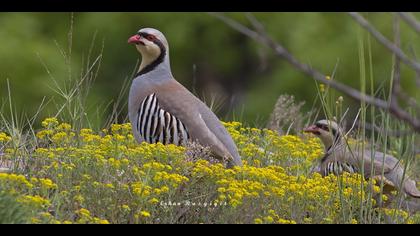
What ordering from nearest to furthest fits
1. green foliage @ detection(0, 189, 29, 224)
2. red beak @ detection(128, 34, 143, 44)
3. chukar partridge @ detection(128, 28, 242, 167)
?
green foliage @ detection(0, 189, 29, 224), chukar partridge @ detection(128, 28, 242, 167), red beak @ detection(128, 34, 143, 44)

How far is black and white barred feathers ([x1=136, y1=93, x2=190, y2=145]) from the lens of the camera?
7141mm

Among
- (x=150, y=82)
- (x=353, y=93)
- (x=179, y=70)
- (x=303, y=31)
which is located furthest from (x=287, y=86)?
(x=353, y=93)

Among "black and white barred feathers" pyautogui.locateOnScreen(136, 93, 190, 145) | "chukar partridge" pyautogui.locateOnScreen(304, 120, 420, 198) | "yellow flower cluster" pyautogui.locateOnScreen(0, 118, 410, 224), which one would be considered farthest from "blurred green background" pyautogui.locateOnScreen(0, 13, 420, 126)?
"yellow flower cluster" pyautogui.locateOnScreen(0, 118, 410, 224)

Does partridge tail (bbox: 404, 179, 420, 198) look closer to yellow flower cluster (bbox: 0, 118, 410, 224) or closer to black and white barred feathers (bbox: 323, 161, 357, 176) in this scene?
black and white barred feathers (bbox: 323, 161, 357, 176)

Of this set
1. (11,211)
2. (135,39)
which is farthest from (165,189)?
(135,39)

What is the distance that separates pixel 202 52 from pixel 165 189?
2034cm

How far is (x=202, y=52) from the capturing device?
25.5 m

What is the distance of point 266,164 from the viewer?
7.04 meters

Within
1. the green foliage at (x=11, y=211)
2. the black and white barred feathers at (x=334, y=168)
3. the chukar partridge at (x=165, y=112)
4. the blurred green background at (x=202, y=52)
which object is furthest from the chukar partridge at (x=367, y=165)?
the blurred green background at (x=202, y=52)

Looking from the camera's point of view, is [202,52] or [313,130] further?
[202,52]

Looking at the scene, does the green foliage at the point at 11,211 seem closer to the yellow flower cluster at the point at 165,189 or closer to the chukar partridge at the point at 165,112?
the yellow flower cluster at the point at 165,189

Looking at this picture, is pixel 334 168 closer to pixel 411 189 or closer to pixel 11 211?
pixel 411 189

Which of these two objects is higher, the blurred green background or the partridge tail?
the partridge tail
